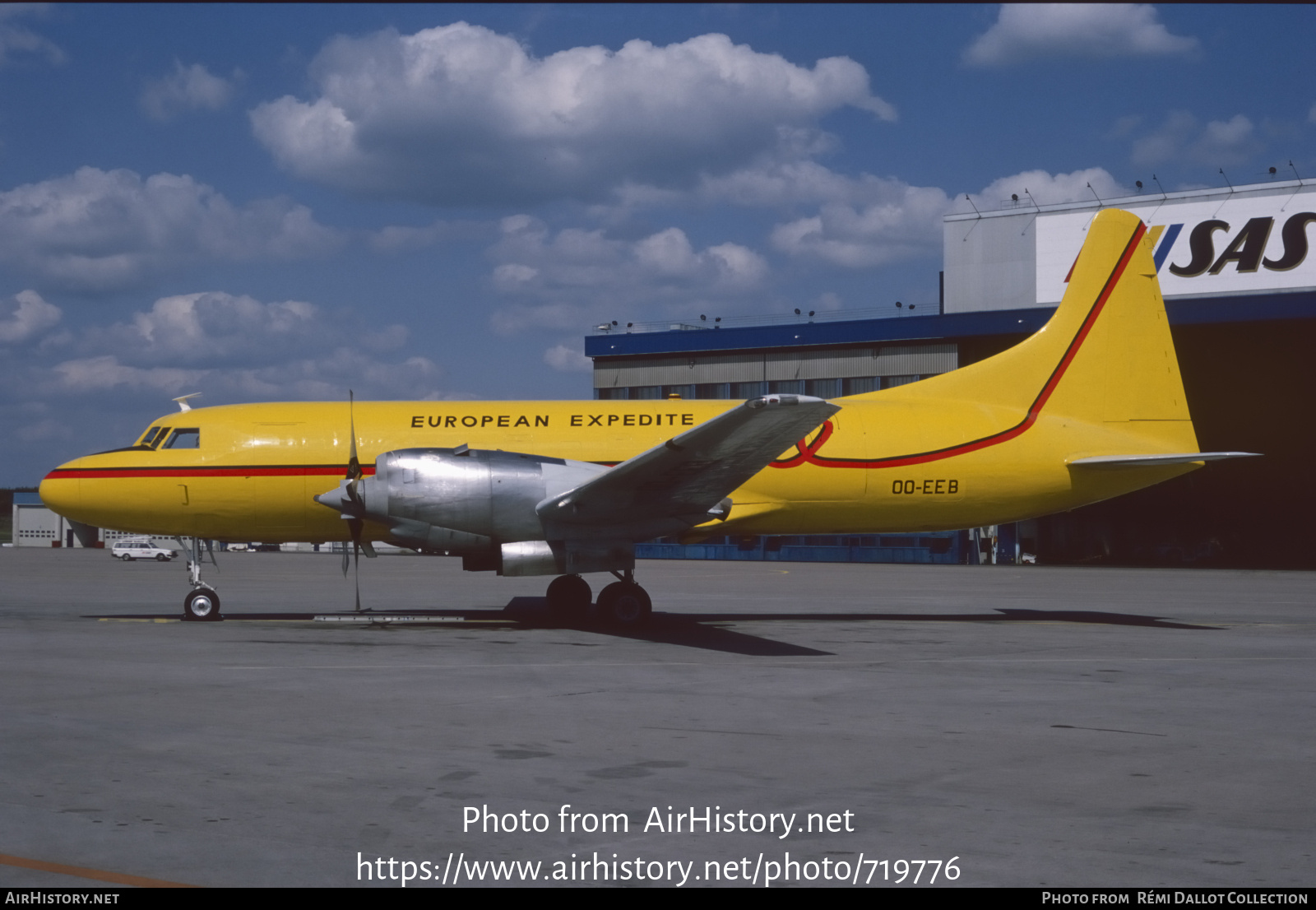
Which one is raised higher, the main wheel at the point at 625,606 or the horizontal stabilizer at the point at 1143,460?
the horizontal stabilizer at the point at 1143,460

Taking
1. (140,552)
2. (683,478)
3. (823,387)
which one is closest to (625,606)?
(683,478)

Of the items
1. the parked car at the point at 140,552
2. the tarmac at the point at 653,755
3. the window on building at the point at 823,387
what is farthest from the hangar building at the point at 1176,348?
the tarmac at the point at 653,755

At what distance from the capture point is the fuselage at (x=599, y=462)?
69.0 ft

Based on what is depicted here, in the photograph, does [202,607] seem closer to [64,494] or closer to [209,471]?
[209,471]

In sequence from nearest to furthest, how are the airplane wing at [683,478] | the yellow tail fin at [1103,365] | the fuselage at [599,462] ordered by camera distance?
the airplane wing at [683,478] < the fuselage at [599,462] < the yellow tail fin at [1103,365]

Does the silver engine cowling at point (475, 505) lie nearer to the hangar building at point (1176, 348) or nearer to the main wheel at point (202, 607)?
the main wheel at point (202, 607)

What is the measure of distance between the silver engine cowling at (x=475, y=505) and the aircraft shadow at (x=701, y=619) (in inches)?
63.1

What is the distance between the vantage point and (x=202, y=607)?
20.8 metres

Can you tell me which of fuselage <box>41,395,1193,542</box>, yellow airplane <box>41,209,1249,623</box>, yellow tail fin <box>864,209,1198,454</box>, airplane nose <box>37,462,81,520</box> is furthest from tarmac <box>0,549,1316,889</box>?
yellow tail fin <box>864,209,1198,454</box>

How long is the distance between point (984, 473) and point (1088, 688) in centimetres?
896

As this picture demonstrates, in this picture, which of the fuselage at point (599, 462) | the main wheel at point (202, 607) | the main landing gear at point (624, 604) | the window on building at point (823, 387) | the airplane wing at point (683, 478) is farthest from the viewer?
the window on building at point (823, 387)

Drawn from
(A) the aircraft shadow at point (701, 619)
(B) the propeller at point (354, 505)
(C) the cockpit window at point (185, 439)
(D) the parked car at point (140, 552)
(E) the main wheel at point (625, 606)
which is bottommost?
(A) the aircraft shadow at point (701, 619)

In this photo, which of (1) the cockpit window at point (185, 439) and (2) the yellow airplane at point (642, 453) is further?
(1) the cockpit window at point (185, 439)

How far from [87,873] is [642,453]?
13.8 meters
